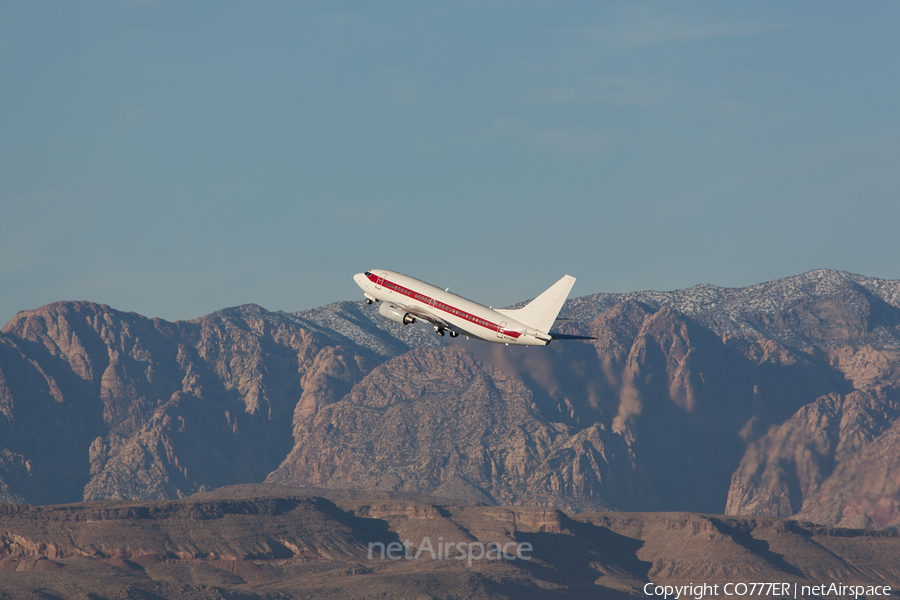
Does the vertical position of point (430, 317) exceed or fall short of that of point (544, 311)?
it falls short

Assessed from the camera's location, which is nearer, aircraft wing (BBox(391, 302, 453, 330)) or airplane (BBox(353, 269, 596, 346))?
airplane (BBox(353, 269, 596, 346))

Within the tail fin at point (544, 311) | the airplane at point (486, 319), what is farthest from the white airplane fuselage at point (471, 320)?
the tail fin at point (544, 311)

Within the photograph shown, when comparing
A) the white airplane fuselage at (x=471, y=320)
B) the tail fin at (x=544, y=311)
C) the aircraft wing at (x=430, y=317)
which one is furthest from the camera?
the tail fin at (x=544, y=311)

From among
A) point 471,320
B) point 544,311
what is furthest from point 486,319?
point 544,311

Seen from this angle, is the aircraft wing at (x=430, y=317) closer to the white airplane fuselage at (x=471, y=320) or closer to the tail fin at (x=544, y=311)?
the white airplane fuselage at (x=471, y=320)

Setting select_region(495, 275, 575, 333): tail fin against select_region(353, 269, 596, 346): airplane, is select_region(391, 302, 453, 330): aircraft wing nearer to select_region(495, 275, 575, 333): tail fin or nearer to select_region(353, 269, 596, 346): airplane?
select_region(353, 269, 596, 346): airplane

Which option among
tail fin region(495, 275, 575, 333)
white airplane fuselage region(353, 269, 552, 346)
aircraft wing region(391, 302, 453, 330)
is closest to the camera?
white airplane fuselage region(353, 269, 552, 346)

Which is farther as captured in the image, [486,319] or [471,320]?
[471,320]

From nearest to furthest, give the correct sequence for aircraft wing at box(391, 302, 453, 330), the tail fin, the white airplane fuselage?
the white airplane fuselage → aircraft wing at box(391, 302, 453, 330) → the tail fin

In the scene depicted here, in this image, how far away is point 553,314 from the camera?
197250mm

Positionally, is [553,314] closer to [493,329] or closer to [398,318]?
[493,329]

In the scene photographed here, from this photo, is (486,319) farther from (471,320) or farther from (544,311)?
(544,311)

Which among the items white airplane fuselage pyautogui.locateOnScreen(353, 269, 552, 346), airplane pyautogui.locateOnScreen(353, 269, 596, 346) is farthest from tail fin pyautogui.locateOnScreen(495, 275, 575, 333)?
white airplane fuselage pyautogui.locateOnScreen(353, 269, 552, 346)

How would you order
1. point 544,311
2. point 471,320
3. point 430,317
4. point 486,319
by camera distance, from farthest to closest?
point 544,311 → point 430,317 → point 471,320 → point 486,319
